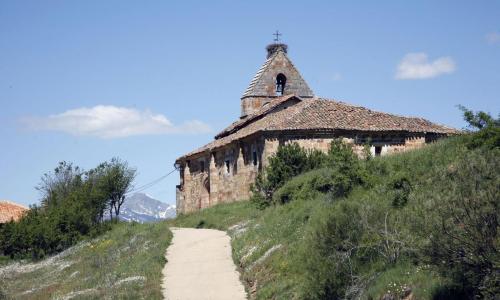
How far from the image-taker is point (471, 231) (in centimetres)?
1504

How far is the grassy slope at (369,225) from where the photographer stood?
17.3 m

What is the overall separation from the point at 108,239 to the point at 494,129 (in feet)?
73.6

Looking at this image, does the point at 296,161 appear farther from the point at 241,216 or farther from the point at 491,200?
the point at 491,200

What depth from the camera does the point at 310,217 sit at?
26.0 metres

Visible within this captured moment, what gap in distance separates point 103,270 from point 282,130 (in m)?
14.5

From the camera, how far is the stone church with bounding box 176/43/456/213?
43156mm

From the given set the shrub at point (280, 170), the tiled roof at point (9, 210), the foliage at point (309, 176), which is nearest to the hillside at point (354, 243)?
the foliage at point (309, 176)

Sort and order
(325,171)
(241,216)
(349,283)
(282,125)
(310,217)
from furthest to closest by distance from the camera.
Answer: (282,125)
(241,216)
(325,171)
(310,217)
(349,283)

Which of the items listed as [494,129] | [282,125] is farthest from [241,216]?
[494,129]

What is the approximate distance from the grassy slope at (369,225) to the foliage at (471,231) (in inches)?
20.6

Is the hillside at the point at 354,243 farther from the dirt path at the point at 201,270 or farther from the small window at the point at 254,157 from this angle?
the small window at the point at 254,157

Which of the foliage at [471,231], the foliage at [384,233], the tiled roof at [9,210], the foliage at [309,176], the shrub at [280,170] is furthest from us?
the tiled roof at [9,210]

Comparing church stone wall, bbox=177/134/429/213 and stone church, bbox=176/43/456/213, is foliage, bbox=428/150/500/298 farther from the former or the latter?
church stone wall, bbox=177/134/429/213

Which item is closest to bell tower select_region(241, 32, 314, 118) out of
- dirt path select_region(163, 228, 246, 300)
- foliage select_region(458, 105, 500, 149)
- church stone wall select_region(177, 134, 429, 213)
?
church stone wall select_region(177, 134, 429, 213)
